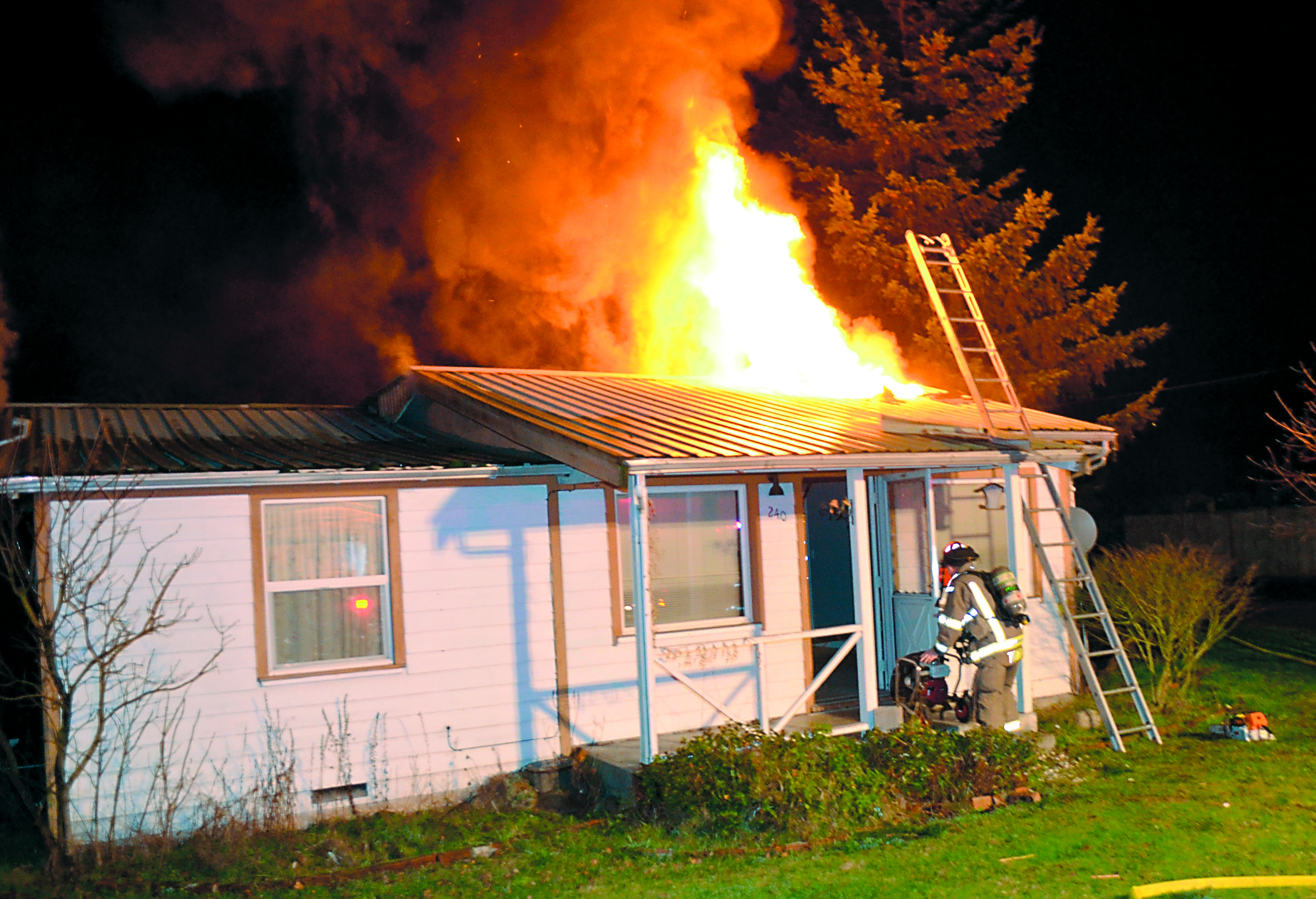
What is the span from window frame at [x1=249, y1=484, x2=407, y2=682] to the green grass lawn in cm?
123

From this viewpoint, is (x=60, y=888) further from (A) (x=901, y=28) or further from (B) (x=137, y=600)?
(A) (x=901, y=28)

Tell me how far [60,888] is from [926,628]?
8.19m

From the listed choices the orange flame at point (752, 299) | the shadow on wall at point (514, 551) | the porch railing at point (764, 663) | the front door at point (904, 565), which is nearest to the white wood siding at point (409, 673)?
the shadow on wall at point (514, 551)

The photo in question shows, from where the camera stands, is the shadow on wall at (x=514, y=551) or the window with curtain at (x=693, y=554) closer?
the shadow on wall at (x=514, y=551)

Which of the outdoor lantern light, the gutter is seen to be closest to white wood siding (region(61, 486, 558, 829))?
the gutter

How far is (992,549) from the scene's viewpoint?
11.7 metres

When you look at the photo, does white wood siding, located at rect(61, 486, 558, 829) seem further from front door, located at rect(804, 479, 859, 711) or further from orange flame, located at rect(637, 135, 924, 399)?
front door, located at rect(804, 479, 859, 711)

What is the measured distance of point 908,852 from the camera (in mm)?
6852

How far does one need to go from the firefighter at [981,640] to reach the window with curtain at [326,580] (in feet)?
15.7

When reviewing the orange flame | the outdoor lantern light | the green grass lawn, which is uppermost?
the orange flame

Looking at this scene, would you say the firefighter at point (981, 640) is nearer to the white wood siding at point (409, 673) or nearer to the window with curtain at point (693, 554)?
the window with curtain at point (693, 554)

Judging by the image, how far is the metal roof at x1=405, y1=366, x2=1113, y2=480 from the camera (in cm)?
832

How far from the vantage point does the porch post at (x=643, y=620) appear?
26.2ft

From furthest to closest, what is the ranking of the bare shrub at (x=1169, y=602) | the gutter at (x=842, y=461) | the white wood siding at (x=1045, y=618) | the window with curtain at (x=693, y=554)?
the white wood siding at (x=1045, y=618), the bare shrub at (x=1169, y=602), the window with curtain at (x=693, y=554), the gutter at (x=842, y=461)
